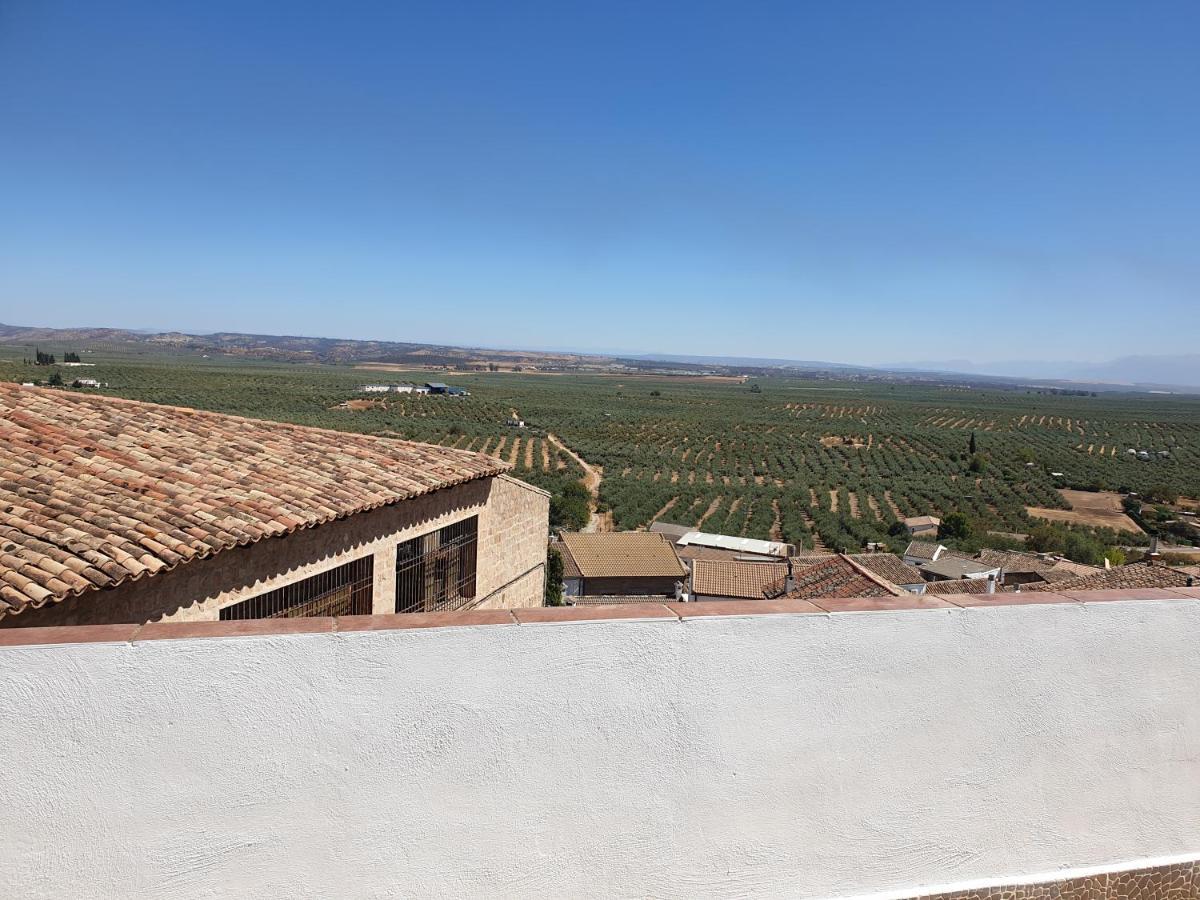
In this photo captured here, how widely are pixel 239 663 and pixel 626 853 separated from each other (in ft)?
4.86

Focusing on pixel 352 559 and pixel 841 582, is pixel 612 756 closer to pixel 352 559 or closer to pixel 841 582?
pixel 352 559

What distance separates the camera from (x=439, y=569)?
29.1 feet

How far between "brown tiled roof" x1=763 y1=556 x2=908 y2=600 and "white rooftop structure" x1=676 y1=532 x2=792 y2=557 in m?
10.5

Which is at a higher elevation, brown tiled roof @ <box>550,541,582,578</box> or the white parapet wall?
the white parapet wall

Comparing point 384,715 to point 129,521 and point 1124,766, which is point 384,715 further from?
point 129,521

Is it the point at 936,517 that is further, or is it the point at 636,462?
the point at 636,462

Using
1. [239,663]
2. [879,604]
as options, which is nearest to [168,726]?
[239,663]

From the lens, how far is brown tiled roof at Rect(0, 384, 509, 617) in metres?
4.95

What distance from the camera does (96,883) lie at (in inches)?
89.9

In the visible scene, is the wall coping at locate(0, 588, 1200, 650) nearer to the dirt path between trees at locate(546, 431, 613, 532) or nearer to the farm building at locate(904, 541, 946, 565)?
the farm building at locate(904, 541, 946, 565)

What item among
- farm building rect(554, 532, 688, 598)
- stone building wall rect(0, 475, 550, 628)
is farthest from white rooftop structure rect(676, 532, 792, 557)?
stone building wall rect(0, 475, 550, 628)

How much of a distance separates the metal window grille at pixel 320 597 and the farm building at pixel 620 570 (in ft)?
61.0

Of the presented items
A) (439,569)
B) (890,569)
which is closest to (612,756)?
(439,569)

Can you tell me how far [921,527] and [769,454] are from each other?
28.7 meters
